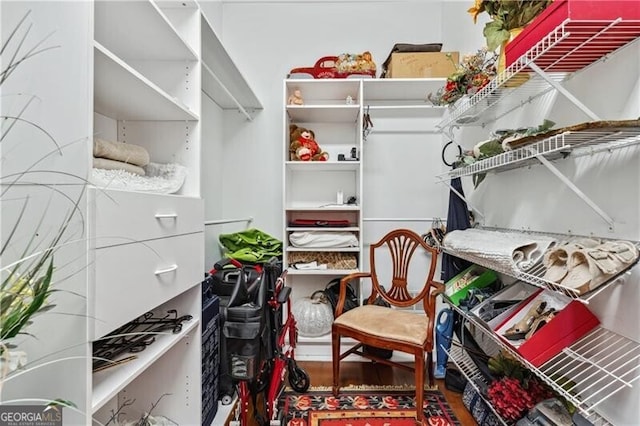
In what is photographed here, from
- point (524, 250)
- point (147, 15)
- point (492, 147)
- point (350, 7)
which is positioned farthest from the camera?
point (350, 7)

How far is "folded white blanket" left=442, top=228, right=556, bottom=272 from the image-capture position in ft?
4.04

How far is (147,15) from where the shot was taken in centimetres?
108

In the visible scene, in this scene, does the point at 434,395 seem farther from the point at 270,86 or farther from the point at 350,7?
the point at 350,7

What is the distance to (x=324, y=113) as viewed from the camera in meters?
2.54

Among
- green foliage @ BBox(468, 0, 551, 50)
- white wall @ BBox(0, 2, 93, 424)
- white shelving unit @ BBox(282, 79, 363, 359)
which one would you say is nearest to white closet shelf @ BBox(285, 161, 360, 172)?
white shelving unit @ BBox(282, 79, 363, 359)

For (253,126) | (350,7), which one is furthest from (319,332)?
(350,7)

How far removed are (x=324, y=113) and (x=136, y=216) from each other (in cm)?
186

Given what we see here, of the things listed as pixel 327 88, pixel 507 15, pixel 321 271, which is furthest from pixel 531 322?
pixel 327 88

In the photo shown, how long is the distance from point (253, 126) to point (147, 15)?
5.76 ft

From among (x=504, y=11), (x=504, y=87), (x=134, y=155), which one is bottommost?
(x=134, y=155)

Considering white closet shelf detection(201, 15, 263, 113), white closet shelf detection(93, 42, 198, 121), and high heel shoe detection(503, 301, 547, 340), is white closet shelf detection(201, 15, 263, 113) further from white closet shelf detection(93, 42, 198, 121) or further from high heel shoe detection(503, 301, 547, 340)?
high heel shoe detection(503, 301, 547, 340)

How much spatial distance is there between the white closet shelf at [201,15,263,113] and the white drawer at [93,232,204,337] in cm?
103

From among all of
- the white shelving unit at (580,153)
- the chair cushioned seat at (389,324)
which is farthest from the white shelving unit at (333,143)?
the white shelving unit at (580,153)

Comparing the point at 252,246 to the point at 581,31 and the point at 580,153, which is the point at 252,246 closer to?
the point at 580,153
